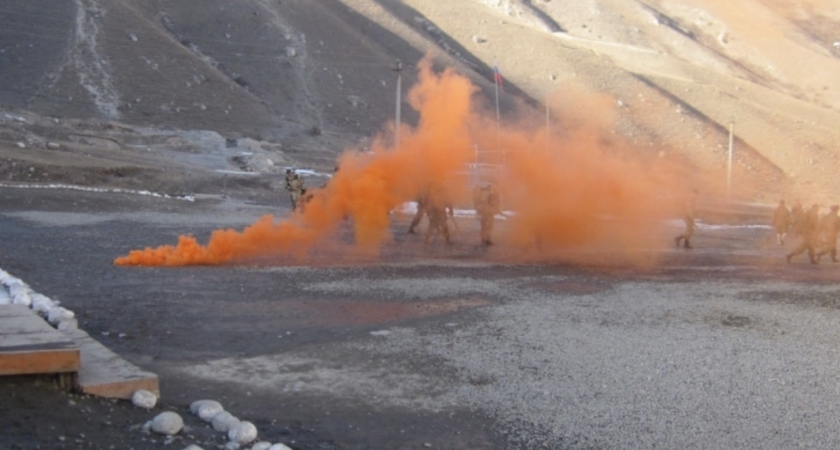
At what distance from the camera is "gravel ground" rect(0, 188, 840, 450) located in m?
8.05

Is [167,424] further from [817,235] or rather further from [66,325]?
[817,235]

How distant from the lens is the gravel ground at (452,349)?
8.05 m

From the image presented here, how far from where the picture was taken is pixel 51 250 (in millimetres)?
17938

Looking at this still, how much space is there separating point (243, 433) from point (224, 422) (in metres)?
0.35

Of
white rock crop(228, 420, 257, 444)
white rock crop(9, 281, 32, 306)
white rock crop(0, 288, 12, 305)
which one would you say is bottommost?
white rock crop(228, 420, 257, 444)

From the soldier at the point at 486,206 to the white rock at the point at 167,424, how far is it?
52.7ft

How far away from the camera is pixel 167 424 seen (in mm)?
7262

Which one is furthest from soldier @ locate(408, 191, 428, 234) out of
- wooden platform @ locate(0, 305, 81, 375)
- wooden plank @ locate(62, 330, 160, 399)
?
wooden platform @ locate(0, 305, 81, 375)

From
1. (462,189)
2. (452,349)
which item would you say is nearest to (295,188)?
(462,189)

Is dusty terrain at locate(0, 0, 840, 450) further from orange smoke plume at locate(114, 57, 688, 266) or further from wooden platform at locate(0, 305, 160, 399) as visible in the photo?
orange smoke plume at locate(114, 57, 688, 266)

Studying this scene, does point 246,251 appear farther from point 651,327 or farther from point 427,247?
point 651,327

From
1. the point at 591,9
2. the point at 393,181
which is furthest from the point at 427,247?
the point at 591,9

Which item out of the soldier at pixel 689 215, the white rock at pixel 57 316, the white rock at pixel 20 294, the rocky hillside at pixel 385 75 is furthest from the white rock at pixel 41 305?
the rocky hillside at pixel 385 75

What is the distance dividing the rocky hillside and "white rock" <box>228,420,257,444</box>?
3299cm
